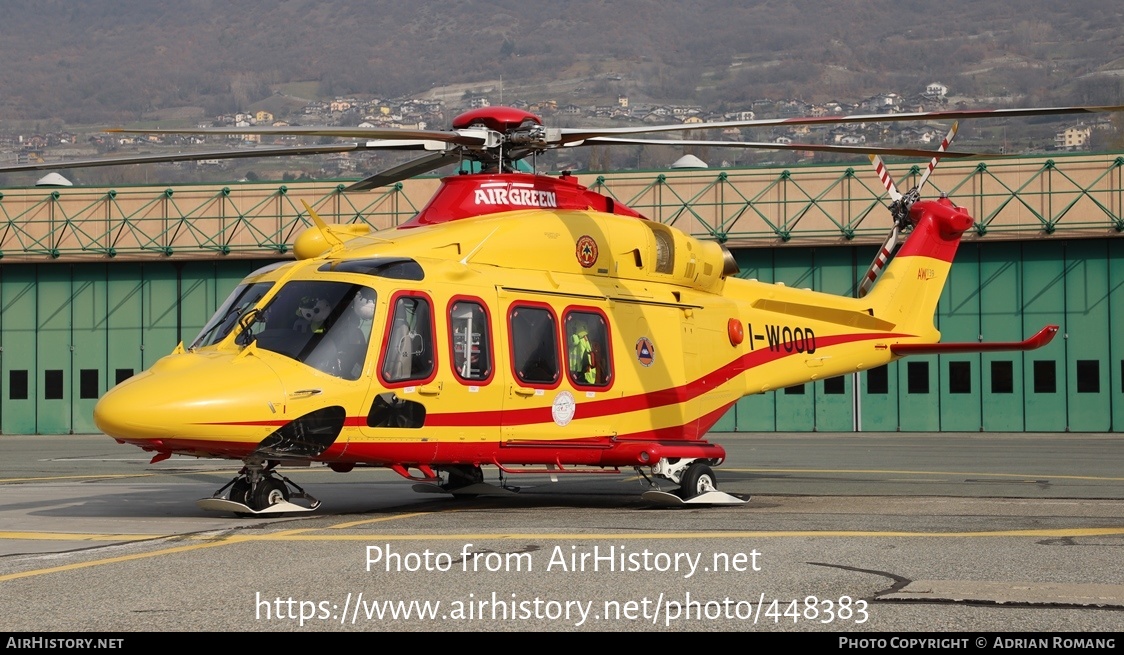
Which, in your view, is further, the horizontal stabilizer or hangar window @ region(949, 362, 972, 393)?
hangar window @ region(949, 362, 972, 393)

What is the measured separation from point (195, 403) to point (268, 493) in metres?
1.65

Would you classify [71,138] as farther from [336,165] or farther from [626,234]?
[626,234]

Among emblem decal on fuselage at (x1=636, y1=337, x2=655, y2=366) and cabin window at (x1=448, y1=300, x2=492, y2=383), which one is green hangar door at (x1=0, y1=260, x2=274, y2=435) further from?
cabin window at (x1=448, y1=300, x2=492, y2=383)

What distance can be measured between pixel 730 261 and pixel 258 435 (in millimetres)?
7244

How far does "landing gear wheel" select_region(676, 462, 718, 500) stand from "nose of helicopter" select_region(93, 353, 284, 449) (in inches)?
198

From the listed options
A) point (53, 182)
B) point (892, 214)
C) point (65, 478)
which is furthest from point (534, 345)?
point (53, 182)

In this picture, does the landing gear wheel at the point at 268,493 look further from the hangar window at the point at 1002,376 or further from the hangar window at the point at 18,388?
the hangar window at the point at 18,388

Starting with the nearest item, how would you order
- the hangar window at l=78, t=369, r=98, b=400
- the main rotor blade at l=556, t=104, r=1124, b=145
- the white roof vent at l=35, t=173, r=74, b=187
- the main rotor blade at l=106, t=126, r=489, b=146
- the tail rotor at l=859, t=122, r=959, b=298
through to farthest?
the main rotor blade at l=556, t=104, r=1124, b=145, the main rotor blade at l=106, t=126, r=489, b=146, the tail rotor at l=859, t=122, r=959, b=298, the hangar window at l=78, t=369, r=98, b=400, the white roof vent at l=35, t=173, r=74, b=187

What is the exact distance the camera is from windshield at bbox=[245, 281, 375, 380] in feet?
42.3

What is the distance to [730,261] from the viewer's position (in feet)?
56.3

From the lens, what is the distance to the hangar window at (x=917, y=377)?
40.1 metres

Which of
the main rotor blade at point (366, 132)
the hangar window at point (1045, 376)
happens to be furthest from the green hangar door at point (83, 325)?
the main rotor blade at point (366, 132)

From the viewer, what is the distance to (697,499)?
15.0m

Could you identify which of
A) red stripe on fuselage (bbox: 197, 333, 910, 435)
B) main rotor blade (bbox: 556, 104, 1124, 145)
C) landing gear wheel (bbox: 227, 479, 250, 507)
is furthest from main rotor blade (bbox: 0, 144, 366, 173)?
landing gear wheel (bbox: 227, 479, 250, 507)
